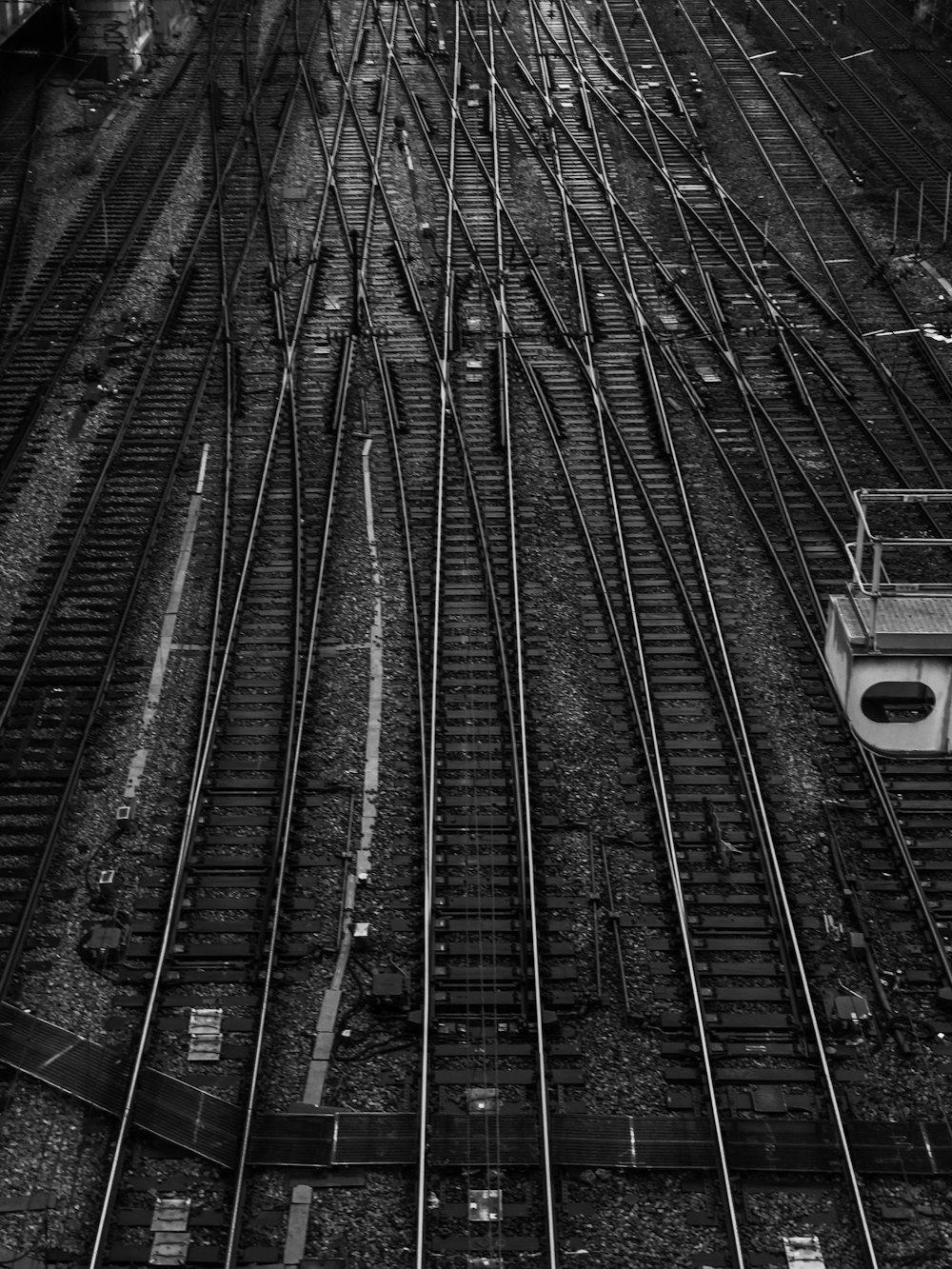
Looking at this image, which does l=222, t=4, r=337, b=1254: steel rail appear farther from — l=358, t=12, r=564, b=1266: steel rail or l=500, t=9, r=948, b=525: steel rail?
l=500, t=9, r=948, b=525: steel rail

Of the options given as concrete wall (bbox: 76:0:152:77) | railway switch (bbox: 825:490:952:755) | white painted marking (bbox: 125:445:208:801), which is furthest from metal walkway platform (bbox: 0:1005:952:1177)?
concrete wall (bbox: 76:0:152:77)

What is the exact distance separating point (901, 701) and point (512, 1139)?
10.2 feet

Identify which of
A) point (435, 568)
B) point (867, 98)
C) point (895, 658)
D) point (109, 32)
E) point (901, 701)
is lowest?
point (435, 568)

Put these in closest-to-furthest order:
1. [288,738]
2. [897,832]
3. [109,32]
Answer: [897,832] → [288,738] → [109,32]

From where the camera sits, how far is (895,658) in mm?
7629

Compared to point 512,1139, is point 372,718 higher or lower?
higher

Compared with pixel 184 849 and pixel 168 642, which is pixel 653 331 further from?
pixel 184 849

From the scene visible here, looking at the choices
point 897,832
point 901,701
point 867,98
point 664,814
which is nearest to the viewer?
point 901,701

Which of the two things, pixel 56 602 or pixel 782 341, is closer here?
pixel 56 602

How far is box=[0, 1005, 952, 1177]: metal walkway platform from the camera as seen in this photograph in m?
8.84

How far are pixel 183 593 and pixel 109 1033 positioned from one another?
16.7 feet

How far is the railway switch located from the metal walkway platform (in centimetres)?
236

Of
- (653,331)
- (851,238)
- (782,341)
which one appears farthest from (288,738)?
(851,238)

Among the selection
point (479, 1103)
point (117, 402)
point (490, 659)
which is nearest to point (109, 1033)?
point (479, 1103)
